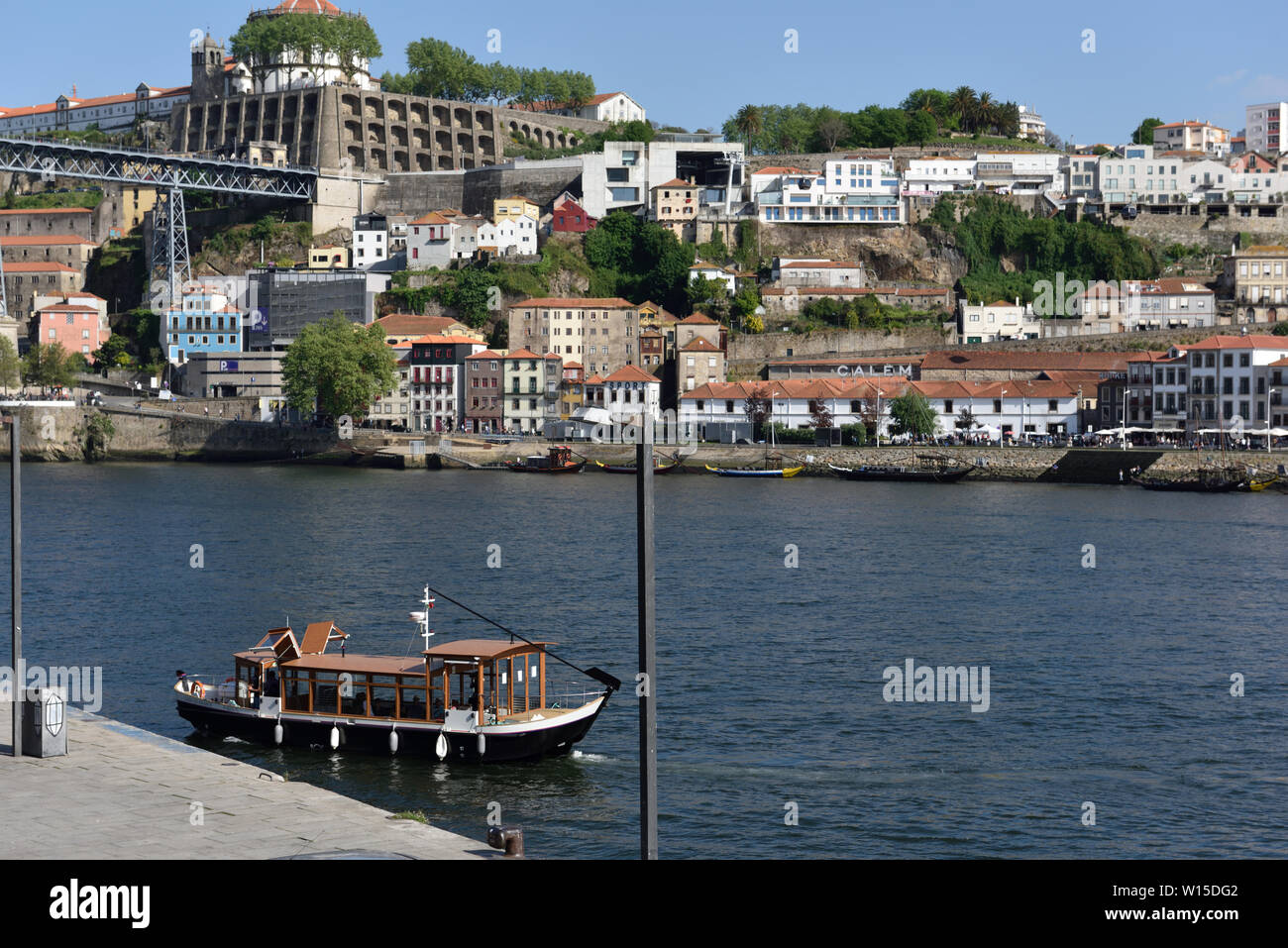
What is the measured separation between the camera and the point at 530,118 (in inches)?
4943

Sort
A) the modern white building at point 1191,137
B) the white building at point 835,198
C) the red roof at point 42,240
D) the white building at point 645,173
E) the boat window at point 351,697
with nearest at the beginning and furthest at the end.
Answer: the boat window at point 351,697
the white building at point 835,198
the white building at point 645,173
the red roof at point 42,240
the modern white building at point 1191,137

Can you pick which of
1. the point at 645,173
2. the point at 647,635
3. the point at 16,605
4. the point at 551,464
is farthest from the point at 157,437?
the point at 647,635

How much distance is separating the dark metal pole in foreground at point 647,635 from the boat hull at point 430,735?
11823mm

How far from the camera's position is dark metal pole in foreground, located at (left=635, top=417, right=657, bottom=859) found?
9.98 meters

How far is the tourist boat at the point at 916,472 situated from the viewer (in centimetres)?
7731

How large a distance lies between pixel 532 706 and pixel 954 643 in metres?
11.8

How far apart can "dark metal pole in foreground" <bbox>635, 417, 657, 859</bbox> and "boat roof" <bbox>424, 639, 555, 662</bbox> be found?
12303mm

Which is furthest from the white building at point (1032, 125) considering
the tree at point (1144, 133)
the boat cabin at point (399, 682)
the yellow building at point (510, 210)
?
the boat cabin at point (399, 682)

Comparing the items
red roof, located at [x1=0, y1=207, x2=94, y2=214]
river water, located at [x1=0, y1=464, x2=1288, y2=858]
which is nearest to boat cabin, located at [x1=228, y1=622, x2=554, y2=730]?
river water, located at [x1=0, y1=464, x2=1288, y2=858]

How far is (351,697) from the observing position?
78.8 feet

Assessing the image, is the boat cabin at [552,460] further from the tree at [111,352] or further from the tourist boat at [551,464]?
the tree at [111,352]

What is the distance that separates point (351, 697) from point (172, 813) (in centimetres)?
900

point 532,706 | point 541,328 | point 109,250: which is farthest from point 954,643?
point 109,250

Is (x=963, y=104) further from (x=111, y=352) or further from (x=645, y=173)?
(x=111, y=352)
